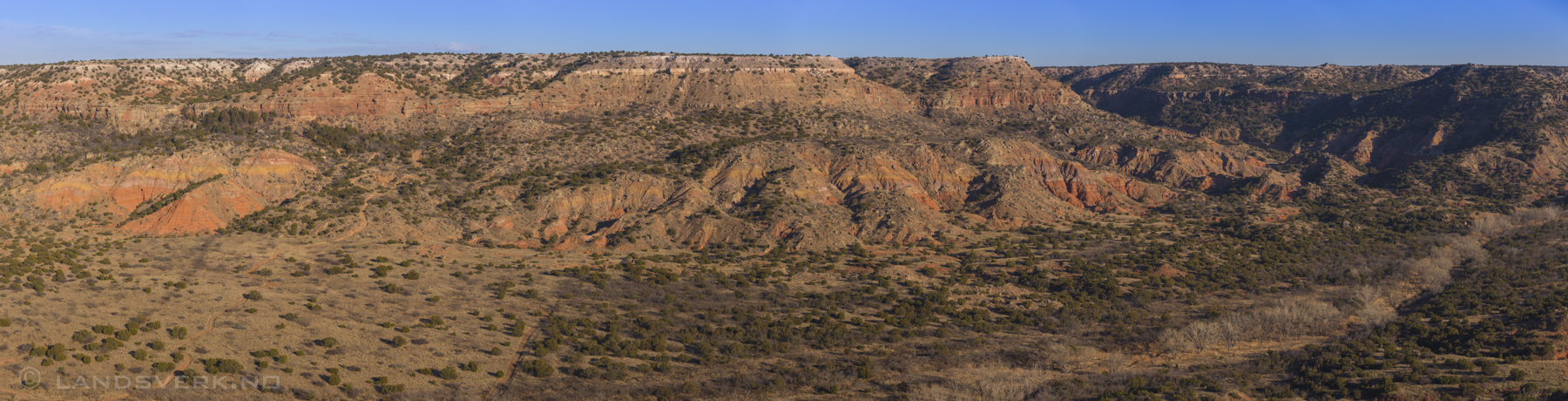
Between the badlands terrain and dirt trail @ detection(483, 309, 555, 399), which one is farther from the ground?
the badlands terrain

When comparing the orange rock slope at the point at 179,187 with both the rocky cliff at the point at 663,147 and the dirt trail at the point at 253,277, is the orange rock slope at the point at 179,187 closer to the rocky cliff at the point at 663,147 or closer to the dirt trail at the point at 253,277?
the rocky cliff at the point at 663,147

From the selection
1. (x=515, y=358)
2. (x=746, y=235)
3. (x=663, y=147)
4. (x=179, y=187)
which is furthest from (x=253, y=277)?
(x=663, y=147)

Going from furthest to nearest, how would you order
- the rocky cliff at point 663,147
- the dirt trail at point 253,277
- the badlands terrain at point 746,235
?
the rocky cliff at point 663,147 < the badlands terrain at point 746,235 < the dirt trail at point 253,277

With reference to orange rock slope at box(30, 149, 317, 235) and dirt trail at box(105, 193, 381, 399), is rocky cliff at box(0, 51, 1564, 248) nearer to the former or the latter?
orange rock slope at box(30, 149, 317, 235)

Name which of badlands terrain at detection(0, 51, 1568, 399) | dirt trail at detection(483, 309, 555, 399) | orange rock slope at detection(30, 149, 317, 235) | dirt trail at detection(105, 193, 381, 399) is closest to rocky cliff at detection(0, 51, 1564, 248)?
orange rock slope at detection(30, 149, 317, 235)

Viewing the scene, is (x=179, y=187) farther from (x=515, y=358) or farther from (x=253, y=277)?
(x=515, y=358)

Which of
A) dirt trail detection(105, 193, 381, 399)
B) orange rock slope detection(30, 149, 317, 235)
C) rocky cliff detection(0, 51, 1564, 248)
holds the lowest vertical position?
dirt trail detection(105, 193, 381, 399)

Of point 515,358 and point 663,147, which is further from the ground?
point 663,147

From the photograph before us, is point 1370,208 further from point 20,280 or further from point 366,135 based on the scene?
point 20,280

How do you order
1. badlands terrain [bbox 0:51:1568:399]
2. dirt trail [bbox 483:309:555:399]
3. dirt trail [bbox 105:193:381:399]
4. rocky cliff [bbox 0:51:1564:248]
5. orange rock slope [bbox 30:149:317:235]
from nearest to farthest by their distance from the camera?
dirt trail [bbox 105:193:381:399], dirt trail [bbox 483:309:555:399], badlands terrain [bbox 0:51:1568:399], orange rock slope [bbox 30:149:317:235], rocky cliff [bbox 0:51:1564:248]

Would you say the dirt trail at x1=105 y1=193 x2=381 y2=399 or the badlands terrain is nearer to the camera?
the dirt trail at x1=105 y1=193 x2=381 y2=399

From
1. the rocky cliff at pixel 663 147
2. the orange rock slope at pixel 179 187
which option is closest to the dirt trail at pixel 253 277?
the rocky cliff at pixel 663 147
